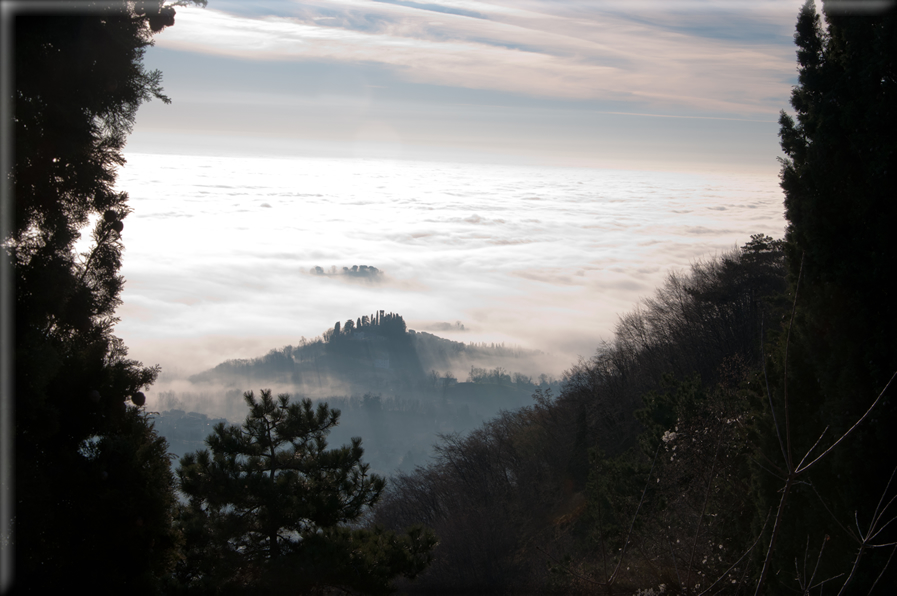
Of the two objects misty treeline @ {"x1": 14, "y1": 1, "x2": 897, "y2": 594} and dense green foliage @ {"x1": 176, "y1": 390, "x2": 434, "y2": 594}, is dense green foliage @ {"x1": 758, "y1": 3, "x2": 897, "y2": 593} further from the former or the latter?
dense green foliage @ {"x1": 176, "y1": 390, "x2": 434, "y2": 594}

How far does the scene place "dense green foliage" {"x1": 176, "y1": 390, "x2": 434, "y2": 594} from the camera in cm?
1109

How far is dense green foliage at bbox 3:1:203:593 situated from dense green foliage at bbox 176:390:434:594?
4.09 meters

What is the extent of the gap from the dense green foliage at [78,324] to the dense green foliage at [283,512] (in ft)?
13.4

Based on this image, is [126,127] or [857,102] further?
[857,102]

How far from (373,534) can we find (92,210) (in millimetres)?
8636

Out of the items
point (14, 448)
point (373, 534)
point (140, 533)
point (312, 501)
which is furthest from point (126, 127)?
point (373, 534)

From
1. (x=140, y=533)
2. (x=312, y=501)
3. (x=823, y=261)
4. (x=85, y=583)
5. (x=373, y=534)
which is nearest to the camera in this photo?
(x=85, y=583)

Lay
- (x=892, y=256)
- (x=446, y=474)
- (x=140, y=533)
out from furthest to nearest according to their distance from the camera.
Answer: (x=446, y=474) → (x=892, y=256) → (x=140, y=533)

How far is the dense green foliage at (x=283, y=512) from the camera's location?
1109 cm

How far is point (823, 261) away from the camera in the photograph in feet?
27.5

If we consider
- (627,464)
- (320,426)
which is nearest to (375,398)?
(627,464)

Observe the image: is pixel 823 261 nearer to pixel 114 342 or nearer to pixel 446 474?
pixel 114 342

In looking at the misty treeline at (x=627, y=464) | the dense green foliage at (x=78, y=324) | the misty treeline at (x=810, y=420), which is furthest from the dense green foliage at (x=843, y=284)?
the dense green foliage at (x=78, y=324)

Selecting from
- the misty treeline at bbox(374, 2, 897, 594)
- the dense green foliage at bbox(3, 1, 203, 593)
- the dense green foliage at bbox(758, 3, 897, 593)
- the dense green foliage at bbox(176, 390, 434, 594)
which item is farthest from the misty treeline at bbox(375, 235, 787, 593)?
the dense green foliage at bbox(3, 1, 203, 593)
